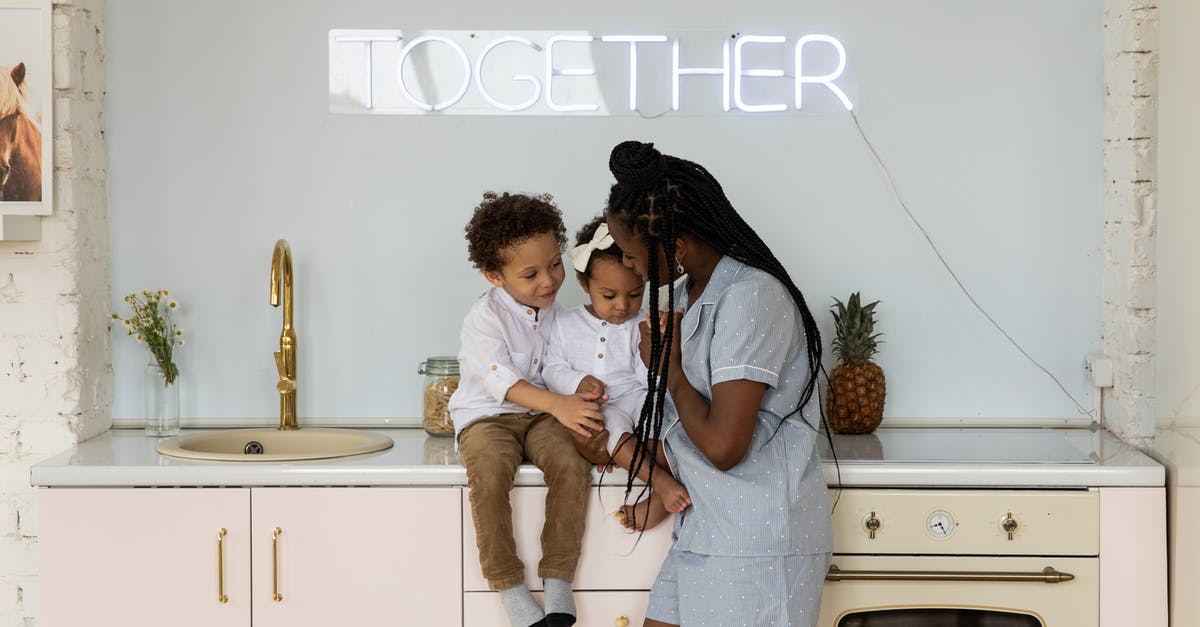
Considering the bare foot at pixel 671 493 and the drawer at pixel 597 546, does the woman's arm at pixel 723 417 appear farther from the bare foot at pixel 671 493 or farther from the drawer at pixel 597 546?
the drawer at pixel 597 546

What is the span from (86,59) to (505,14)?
0.93 meters

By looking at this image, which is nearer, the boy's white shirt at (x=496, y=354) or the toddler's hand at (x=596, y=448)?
the toddler's hand at (x=596, y=448)

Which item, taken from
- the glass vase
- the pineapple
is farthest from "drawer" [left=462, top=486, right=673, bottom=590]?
the glass vase

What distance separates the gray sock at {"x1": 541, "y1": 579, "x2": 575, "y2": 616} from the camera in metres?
1.99

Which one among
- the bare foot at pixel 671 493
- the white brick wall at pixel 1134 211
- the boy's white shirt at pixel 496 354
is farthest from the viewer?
the white brick wall at pixel 1134 211

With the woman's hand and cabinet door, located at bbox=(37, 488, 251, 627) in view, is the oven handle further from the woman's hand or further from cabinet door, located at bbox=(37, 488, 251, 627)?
cabinet door, located at bbox=(37, 488, 251, 627)

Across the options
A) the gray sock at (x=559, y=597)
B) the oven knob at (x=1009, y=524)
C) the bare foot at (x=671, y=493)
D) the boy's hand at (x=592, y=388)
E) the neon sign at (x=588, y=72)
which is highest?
the neon sign at (x=588, y=72)

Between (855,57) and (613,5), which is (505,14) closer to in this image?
(613,5)

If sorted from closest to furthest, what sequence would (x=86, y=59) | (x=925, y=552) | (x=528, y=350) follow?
1. (x=925, y=552)
2. (x=528, y=350)
3. (x=86, y=59)

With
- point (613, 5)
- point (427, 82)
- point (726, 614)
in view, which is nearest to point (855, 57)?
point (613, 5)

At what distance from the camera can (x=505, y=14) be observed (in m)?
2.55

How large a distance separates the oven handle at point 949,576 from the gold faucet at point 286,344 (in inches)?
48.6

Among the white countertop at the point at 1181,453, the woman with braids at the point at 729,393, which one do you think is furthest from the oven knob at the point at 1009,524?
the woman with braids at the point at 729,393

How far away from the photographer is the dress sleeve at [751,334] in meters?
1.71
